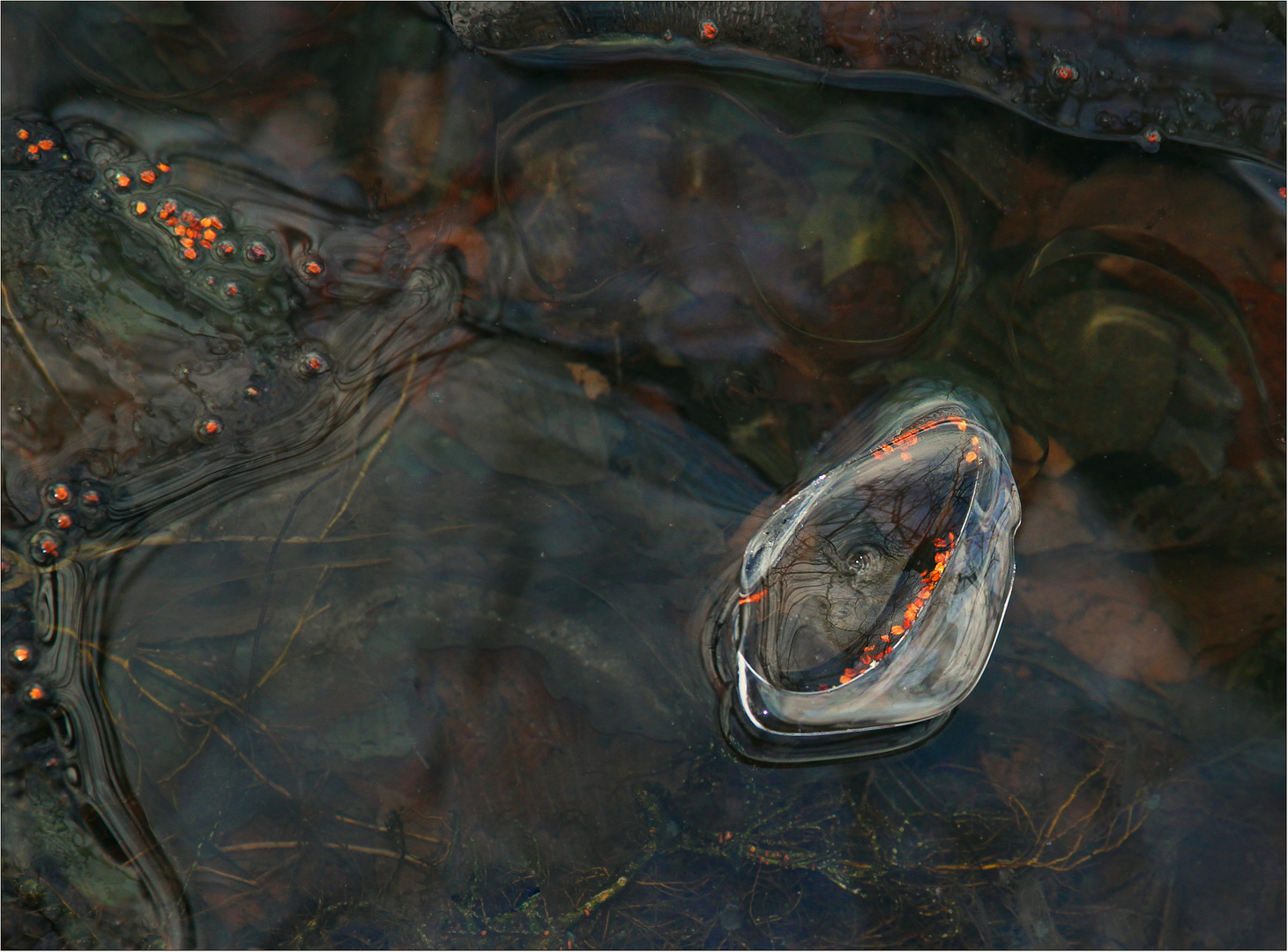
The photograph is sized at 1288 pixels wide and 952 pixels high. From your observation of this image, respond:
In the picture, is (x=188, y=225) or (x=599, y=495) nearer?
(x=188, y=225)

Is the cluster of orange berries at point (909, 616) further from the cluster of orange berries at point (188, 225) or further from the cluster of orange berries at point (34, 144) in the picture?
the cluster of orange berries at point (34, 144)

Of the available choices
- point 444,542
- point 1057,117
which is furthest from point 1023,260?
point 444,542

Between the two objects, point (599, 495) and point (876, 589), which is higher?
point (599, 495)

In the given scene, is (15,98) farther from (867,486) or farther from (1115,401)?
(1115,401)

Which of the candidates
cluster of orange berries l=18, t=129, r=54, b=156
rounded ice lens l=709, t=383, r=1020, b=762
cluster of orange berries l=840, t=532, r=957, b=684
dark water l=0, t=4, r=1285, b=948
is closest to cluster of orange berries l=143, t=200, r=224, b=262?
dark water l=0, t=4, r=1285, b=948

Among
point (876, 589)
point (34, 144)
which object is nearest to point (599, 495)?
point (876, 589)

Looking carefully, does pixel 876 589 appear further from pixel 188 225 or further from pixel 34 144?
pixel 34 144

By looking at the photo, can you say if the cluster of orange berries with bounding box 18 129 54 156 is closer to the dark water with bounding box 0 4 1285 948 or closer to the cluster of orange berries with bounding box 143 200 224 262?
the dark water with bounding box 0 4 1285 948

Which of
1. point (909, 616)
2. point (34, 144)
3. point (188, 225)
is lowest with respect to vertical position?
point (909, 616)

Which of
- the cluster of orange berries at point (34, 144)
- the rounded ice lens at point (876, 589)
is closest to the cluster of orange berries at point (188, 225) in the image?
the cluster of orange berries at point (34, 144)
